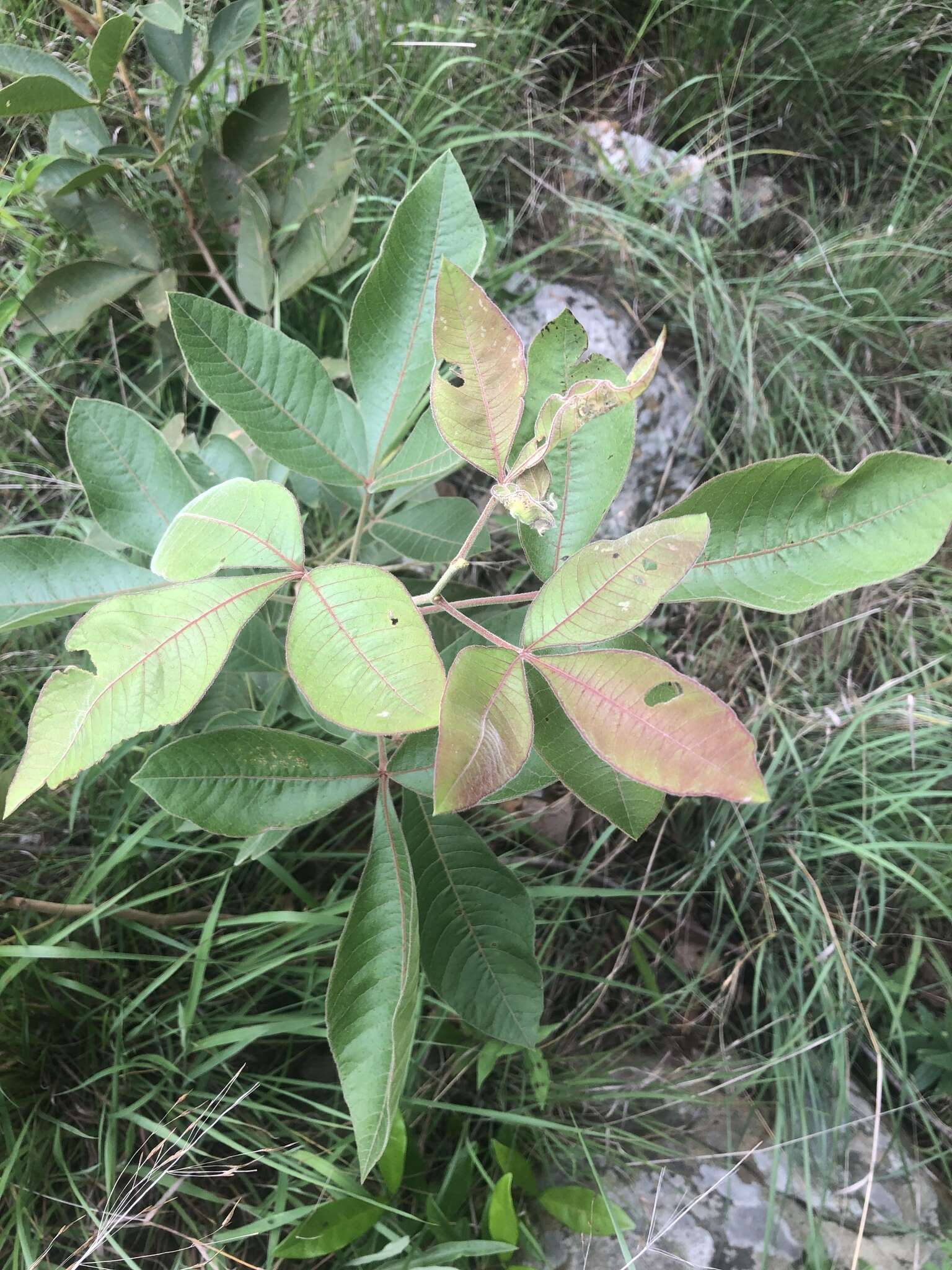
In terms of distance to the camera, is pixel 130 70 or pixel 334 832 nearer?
pixel 334 832

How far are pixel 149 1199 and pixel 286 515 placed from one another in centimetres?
108

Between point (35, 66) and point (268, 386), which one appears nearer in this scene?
point (268, 386)

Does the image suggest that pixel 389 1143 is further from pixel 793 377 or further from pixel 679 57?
pixel 679 57

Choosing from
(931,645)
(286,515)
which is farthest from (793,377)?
(286,515)

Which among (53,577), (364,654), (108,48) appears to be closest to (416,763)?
(364,654)

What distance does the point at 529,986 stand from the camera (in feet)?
3.16

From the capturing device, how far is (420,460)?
0.95 metres

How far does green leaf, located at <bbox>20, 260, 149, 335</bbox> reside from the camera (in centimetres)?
144

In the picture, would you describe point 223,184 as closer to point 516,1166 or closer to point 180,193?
point 180,193

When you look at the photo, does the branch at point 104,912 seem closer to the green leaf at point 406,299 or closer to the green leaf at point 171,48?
the green leaf at point 406,299

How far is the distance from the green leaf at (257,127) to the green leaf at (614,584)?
4.02 ft

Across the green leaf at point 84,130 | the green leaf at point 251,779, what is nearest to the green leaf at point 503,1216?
the green leaf at point 251,779

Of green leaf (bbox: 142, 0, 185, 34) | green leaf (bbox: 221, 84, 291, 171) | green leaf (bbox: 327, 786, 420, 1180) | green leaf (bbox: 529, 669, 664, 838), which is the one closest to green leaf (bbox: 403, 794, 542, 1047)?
green leaf (bbox: 327, 786, 420, 1180)

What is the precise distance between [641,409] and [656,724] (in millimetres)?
1334
